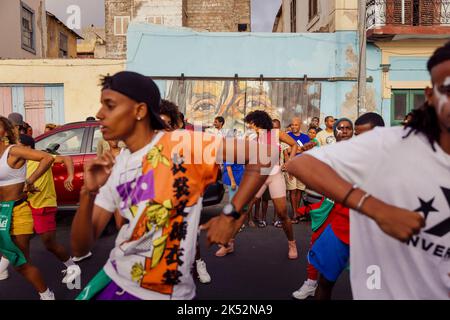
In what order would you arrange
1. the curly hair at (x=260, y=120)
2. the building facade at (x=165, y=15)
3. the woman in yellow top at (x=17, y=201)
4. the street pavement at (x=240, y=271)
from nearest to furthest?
1. the woman in yellow top at (x=17, y=201)
2. the street pavement at (x=240, y=271)
3. the curly hair at (x=260, y=120)
4. the building facade at (x=165, y=15)

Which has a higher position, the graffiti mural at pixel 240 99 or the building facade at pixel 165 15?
the building facade at pixel 165 15

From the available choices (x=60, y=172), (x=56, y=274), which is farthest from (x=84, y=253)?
(x=60, y=172)

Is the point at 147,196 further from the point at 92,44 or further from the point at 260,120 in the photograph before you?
the point at 92,44

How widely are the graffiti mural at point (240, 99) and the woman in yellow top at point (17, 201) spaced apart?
1026 centimetres

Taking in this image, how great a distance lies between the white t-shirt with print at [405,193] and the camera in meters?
1.62

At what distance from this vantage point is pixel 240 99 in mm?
14500

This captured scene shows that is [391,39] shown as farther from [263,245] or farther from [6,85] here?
[6,85]

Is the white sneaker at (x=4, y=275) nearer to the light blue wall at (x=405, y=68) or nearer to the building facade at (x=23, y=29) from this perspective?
the light blue wall at (x=405, y=68)

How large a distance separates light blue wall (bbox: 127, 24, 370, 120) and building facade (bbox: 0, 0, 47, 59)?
803cm

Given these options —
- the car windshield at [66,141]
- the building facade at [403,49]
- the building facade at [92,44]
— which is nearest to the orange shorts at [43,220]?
the car windshield at [66,141]

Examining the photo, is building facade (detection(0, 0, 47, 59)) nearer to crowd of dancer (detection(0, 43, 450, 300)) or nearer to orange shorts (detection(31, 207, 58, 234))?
orange shorts (detection(31, 207, 58, 234))

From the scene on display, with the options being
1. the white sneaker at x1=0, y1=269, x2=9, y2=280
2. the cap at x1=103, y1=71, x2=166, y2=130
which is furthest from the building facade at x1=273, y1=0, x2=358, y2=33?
the cap at x1=103, y1=71, x2=166, y2=130

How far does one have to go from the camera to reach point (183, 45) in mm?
14461

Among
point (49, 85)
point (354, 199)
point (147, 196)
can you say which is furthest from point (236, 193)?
Answer: point (49, 85)
